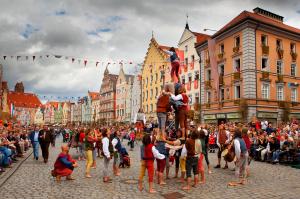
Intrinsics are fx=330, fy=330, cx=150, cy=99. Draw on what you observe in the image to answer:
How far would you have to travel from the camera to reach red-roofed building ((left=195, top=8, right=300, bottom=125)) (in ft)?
111

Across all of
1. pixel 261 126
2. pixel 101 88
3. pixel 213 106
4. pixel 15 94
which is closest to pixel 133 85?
pixel 101 88

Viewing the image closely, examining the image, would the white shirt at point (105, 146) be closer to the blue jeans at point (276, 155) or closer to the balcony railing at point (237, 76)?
the blue jeans at point (276, 155)

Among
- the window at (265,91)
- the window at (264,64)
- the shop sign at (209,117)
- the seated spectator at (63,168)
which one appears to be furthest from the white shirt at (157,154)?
the shop sign at (209,117)

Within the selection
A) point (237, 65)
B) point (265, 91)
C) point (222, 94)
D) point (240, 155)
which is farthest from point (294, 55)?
point (240, 155)

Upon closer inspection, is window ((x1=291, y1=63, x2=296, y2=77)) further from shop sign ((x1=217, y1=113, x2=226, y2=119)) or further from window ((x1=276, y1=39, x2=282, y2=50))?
shop sign ((x1=217, y1=113, x2=226, y2=119))

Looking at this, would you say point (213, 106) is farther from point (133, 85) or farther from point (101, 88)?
point (101, 88)

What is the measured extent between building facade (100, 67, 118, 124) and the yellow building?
21.5 m

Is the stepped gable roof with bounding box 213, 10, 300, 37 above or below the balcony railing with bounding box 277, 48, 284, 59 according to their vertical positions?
above

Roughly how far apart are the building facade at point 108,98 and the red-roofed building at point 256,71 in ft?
164

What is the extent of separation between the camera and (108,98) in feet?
298

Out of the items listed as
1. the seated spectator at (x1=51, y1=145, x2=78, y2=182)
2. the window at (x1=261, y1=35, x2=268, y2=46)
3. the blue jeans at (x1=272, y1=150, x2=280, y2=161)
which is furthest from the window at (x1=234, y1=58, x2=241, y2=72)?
the seated spectator at (x1=51, y1=145, x2=78, y2=182)

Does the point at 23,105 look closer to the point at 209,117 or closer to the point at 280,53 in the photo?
the point at 209,117

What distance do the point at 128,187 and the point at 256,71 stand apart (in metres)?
26.6

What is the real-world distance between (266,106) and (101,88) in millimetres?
68576
